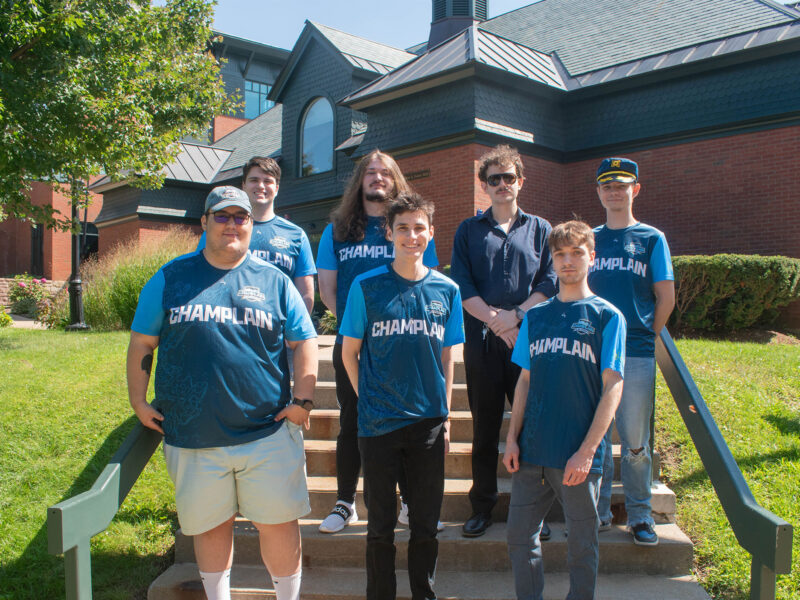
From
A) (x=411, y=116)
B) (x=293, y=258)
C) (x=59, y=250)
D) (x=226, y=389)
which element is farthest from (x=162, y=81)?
(x=59, y=250)

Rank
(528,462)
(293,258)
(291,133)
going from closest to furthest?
1. (528,462)
2. (293,258)
3. (291,133)

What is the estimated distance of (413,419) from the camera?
110 inches

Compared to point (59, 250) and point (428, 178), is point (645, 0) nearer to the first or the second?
point (428, 178)

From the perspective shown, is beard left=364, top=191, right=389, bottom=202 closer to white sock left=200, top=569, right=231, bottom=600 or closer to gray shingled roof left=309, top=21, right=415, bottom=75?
white sock left=200, top=569, right=231, bottom=600

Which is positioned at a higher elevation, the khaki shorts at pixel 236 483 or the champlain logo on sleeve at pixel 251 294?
the champlain logo on sleeve at pixel 251 294

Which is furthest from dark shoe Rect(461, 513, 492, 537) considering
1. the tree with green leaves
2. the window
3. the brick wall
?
the window

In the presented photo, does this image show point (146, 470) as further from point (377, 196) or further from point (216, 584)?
point (377, 196)

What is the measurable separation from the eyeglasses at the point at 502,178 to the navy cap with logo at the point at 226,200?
139 centimetres

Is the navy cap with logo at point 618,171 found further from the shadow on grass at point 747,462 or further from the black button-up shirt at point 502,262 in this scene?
the shadow on grass at point 747,462

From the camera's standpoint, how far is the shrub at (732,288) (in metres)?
8.69

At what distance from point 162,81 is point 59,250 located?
64.7 ft

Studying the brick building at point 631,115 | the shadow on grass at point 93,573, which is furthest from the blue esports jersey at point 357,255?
the brick building at point 631,115

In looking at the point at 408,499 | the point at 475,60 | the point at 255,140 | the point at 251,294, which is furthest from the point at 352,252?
the point at 255,140

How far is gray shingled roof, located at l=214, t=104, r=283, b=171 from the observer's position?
20266 mm
